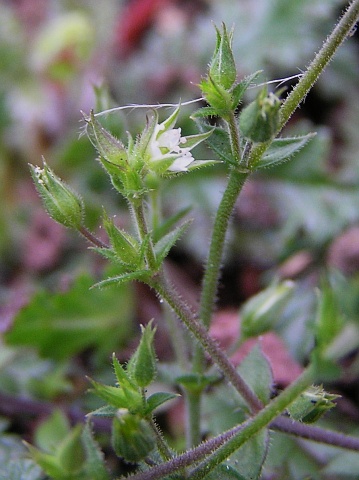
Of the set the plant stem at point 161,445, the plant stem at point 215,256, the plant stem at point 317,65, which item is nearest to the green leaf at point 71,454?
the plant stem at point 215,256

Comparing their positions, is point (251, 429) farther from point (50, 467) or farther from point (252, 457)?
point (50, 467)

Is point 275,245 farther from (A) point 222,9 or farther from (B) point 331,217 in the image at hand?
(A) point 222,9

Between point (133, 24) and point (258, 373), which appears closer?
point (258, 373)

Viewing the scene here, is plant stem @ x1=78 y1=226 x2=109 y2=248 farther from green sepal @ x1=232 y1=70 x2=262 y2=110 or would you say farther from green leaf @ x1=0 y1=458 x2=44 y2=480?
green leaf @ x1=0 y1=458 x2=44 y2=480

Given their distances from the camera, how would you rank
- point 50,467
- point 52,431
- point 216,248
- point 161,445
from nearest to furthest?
point 161,445
point 216,248
point 50,467
point 52,431

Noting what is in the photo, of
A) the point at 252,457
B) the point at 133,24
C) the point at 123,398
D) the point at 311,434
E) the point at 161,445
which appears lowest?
the point at 311,434

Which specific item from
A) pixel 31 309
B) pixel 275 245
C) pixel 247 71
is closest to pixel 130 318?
pixel 31 309

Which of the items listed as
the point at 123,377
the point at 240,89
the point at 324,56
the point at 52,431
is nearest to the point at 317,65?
the point at 324,56
